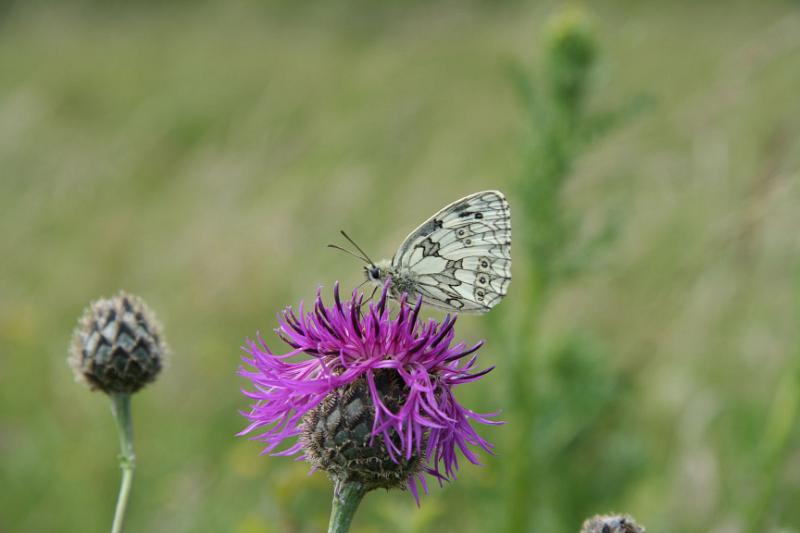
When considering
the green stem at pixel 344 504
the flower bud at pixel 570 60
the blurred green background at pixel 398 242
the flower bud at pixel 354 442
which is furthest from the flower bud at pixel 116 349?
the flower bud at pixel 570 60

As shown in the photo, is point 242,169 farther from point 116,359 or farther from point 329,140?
point 116,359

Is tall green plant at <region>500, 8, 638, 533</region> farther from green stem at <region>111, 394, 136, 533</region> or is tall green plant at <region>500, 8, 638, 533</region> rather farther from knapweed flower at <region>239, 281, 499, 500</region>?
green stem at <region>111, 394, 136, 533</region>

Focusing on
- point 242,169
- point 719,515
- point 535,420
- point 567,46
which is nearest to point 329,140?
point 242,169

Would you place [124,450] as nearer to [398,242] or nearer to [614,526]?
[614,526]

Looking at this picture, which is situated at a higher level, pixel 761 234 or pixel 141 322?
pixel 761 234

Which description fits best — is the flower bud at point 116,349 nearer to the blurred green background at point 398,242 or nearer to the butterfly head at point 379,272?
the butterfly head at point 379,272

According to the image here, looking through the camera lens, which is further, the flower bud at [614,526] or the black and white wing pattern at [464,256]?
the black and white wing pattern at [464,256]
